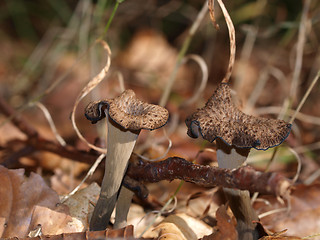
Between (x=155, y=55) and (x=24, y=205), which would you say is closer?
(x=24, y=205)

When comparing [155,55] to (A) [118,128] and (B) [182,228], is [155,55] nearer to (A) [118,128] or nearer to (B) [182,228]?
(B) [182,228]

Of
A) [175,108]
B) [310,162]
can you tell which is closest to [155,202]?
[310,162]

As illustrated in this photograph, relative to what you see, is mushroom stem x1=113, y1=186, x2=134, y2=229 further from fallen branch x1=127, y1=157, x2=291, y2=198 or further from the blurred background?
the blurred background

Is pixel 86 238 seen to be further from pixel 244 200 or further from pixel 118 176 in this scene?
pixel 244 200

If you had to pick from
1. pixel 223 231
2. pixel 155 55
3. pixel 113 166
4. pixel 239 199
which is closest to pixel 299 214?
pixel 239 199

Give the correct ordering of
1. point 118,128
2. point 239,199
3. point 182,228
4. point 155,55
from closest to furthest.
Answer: point 118,128 < point 239,199 < point 182,228 < point 155,55
